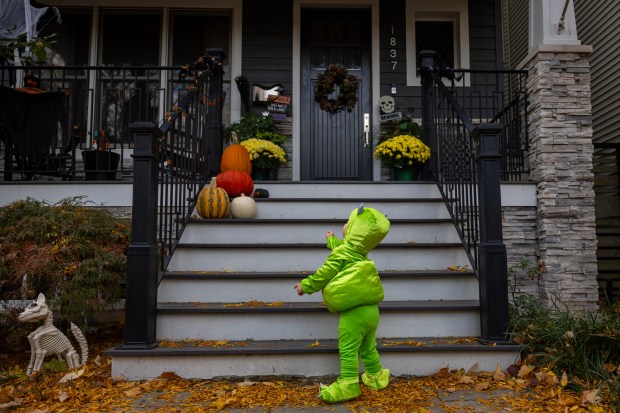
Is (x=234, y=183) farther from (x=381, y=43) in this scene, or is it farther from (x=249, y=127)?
(x=381, y=43)

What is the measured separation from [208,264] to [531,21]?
12.5 feet

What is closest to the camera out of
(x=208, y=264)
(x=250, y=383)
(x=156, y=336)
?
(x=250, y=383)

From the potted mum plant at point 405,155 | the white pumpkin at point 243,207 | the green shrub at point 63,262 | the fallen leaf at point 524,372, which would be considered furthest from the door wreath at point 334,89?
the fallen leaf at point 524,372

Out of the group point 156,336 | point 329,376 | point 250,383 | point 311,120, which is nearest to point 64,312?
point 156,336

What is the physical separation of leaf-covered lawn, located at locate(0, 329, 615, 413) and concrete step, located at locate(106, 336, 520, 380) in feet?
0.16

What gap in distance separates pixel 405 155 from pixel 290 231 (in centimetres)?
177

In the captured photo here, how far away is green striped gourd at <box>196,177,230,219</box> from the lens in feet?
13.1

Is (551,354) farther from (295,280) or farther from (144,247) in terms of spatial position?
(144,247)

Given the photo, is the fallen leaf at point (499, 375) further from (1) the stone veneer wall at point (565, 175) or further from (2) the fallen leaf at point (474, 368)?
(1) the stone veneer wall at point (565, 175)

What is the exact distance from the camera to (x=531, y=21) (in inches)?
186

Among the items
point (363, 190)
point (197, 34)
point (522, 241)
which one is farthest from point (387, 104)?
point (197, 34)

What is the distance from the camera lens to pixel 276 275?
339 cm

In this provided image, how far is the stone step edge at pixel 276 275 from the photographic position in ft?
11.0

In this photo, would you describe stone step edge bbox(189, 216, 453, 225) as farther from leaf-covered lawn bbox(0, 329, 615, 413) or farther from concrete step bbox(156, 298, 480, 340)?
leaf-covered lawn bbox(0, 329, 615, 413)
